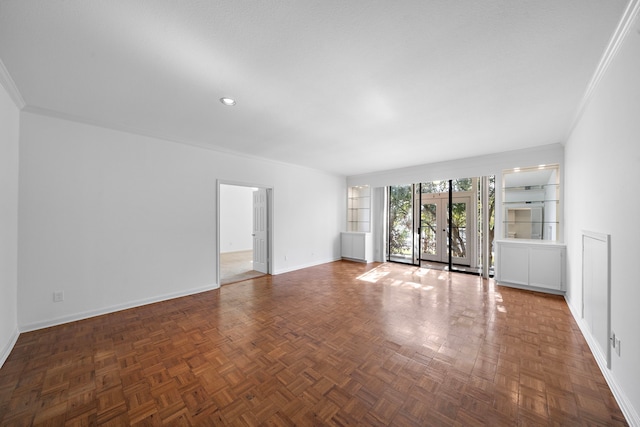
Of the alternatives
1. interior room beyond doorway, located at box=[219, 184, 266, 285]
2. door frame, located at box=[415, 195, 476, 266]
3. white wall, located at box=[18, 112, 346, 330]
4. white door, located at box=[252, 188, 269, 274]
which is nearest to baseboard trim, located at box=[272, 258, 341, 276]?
white door, located at box=[252, 188, 269, 274]

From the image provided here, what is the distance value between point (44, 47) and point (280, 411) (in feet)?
10.3

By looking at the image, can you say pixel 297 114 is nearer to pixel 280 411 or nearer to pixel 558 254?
pixel 280 411

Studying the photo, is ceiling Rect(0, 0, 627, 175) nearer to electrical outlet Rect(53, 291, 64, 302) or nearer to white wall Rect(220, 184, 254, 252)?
electrical outlet Rect(53, 291, 64, 302)

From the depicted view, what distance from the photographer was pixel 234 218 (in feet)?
31.4

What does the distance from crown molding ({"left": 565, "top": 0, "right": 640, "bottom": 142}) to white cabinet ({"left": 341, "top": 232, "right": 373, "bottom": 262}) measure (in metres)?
4.87

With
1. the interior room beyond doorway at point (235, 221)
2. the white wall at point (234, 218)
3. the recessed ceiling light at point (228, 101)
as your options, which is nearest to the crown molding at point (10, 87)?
the recessed ceiling light at point (228, 101)

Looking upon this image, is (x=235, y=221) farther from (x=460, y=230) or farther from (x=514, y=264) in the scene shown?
(x=514, y=264)

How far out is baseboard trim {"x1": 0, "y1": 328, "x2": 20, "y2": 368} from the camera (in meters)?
2.18

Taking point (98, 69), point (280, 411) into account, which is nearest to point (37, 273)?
point (98, 69)

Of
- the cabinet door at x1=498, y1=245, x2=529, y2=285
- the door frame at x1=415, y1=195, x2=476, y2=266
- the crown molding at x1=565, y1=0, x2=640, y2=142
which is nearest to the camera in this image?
the crown molding at x1=565, y1=0, x2=640, y2=142

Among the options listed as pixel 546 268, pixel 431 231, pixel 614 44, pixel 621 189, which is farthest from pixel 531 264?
pixel 614 44

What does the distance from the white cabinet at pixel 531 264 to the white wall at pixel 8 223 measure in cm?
673

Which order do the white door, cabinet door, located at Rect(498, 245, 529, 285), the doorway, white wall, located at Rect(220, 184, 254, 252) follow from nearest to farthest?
cabinet door, located at Rect(498, 245, 529, 285) → the doorway → the white door → white wall, located at Rect(220, 184, 254, 252)

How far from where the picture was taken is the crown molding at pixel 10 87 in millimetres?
2075
